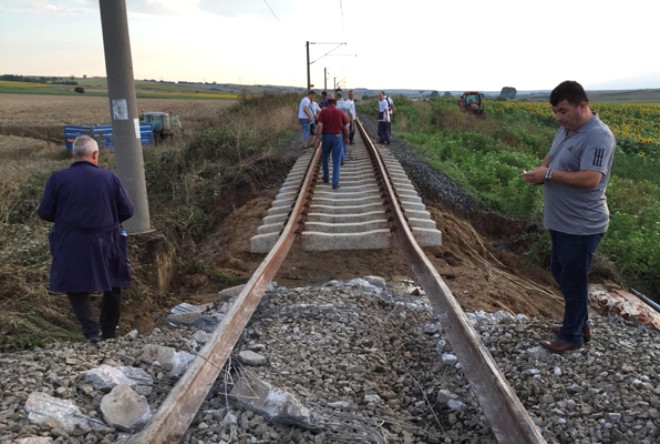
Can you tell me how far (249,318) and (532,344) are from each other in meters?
2.07

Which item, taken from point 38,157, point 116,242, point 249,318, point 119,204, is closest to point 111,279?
point 116,242

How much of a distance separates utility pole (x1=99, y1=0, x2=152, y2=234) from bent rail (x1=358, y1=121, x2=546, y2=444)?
3.43 metres

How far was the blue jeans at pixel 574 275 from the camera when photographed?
3857 mm

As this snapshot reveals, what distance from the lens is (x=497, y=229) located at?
32.1ft

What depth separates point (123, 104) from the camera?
20.4 ft

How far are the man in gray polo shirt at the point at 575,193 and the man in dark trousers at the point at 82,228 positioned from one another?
3209 mm

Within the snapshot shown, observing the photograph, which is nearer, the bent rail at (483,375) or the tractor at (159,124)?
the bent rail at (483,375)

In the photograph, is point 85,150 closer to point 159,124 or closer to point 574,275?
point 574,275

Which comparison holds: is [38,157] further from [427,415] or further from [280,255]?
[427,415]

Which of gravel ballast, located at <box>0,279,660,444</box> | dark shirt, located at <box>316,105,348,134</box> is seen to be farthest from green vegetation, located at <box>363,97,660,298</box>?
gravel ballast, located at <box>0,279,660,444</box>

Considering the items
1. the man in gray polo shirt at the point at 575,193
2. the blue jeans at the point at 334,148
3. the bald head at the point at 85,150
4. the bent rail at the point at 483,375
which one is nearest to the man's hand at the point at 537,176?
the man in gray polo shirt at the point at 575,193

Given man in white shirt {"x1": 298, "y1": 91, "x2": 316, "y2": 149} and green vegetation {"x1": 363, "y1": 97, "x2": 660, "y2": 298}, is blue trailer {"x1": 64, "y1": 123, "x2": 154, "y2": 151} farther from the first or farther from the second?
green vegetation {"x1": 363, "y1": 97, "x2": 660, "y2": 298}

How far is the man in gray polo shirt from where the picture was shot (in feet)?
12.0

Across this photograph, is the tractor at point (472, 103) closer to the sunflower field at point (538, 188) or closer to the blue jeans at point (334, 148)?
the sunflower field at point (538, 188)
